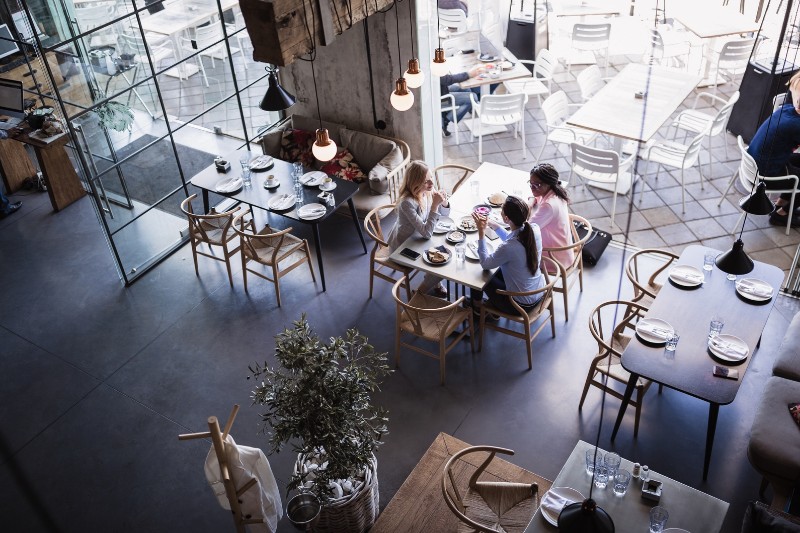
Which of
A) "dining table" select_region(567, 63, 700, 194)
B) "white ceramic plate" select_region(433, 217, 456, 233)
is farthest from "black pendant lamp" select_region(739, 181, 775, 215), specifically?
"dining table" select_region(567, 63, 700, 194)

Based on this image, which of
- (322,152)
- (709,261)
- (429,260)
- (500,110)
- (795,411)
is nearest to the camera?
(795,411)

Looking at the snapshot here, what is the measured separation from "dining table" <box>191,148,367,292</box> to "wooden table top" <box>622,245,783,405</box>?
126 inches

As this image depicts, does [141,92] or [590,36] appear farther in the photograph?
[590,36]

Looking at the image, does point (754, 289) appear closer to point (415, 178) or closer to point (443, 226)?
point (443, 226)

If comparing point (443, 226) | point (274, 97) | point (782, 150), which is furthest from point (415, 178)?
point (782, 150)

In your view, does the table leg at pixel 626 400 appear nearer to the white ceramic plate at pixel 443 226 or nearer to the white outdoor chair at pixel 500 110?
the white ceramic plate at pixel 443 226

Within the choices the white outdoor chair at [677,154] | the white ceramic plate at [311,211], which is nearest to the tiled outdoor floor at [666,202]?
the white outdoor chair at [677,154]

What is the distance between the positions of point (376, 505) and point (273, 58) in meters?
3.18

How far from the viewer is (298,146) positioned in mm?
8359

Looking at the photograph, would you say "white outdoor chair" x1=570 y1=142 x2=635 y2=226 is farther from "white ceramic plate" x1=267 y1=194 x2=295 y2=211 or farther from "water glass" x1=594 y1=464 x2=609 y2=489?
"water glass" x1=594 y1=464 x2=609 y2=489

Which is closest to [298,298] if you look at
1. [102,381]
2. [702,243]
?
[102,381]

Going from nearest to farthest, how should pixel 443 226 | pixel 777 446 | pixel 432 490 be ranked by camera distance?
pixel 777 446, pixel 432 490, pixel 443 226

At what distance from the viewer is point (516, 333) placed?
603 centimetres

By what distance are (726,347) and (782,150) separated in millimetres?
3312
